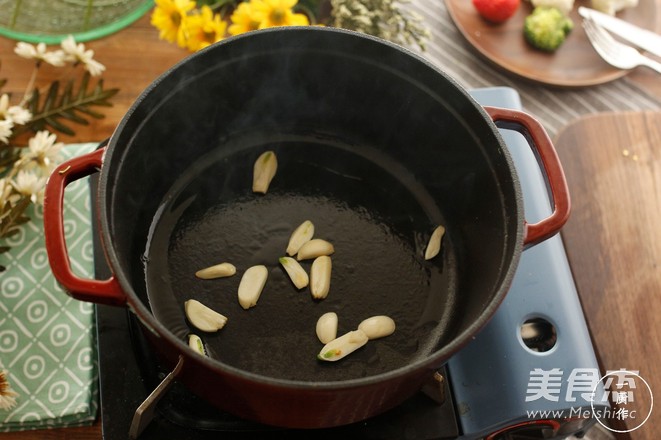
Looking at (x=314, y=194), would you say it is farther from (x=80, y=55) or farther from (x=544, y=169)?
(x=80, y=55)

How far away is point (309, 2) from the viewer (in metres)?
1.06

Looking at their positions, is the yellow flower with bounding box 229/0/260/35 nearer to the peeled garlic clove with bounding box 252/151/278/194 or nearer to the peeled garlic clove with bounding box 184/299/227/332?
the peeled garlic clove with bounding box 252/151/278/194

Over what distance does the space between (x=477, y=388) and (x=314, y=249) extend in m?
0.26

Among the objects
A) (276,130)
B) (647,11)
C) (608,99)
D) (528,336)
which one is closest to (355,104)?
(276,130)

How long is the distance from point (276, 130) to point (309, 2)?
268 millimetres

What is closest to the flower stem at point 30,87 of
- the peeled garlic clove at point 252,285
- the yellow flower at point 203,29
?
the yellow flower at point 203,29

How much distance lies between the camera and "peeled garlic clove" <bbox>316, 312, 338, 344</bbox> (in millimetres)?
739

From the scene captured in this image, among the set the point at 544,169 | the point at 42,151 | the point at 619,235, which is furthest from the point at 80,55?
the point at 619,235

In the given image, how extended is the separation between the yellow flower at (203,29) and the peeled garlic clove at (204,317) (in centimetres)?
43

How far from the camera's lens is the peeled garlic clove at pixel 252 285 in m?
0.76

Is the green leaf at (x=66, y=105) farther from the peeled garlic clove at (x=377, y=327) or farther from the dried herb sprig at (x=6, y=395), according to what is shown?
the peeled garlic clove at (x=377, y=327)

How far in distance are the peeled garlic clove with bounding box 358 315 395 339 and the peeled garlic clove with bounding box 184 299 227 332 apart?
6.6 inches

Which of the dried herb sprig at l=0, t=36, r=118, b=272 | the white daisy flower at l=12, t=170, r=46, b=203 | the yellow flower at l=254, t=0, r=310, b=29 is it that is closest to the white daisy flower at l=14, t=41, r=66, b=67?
the dried herb sprig at l=0, t=36, r=118, b=272

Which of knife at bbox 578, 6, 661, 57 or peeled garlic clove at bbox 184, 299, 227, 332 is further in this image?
knife at bbox 578, 6, 661, 57
